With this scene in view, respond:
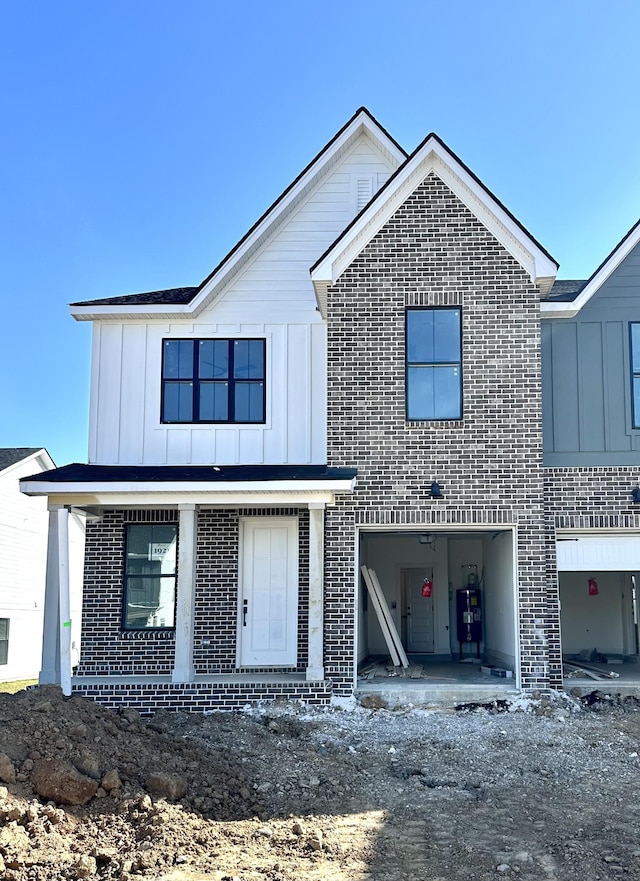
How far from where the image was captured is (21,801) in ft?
23.4

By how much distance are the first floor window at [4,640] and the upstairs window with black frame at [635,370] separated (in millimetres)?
20195

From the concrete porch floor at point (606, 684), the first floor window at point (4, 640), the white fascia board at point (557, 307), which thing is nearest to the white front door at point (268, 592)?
the concrete porch floor at point (606, 684)

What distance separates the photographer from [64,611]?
12.1m

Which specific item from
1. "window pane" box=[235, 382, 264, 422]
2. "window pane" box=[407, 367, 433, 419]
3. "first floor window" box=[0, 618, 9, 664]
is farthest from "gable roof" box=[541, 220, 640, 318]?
"first floor window" box=[0, 618, 9, 664]

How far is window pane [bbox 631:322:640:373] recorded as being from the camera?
44.4 ft

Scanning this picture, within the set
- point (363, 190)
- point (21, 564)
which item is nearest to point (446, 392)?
point (363, 190)

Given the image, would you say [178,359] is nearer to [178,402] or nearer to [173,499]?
[178,402]

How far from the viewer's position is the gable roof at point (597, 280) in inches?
525

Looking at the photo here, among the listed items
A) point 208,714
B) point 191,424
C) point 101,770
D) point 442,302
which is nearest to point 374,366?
point 442,302

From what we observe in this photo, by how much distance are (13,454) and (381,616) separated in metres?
17.4

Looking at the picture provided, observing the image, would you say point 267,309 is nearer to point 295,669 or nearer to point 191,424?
point 191,424

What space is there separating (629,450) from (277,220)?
7073 mm

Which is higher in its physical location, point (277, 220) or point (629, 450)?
point (277, 220)

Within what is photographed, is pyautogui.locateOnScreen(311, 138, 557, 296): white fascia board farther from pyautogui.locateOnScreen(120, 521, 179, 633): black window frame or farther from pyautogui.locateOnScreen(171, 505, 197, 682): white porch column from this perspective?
pyautogui.locateOnScreen(120, 521, 179, 633): black window frame
